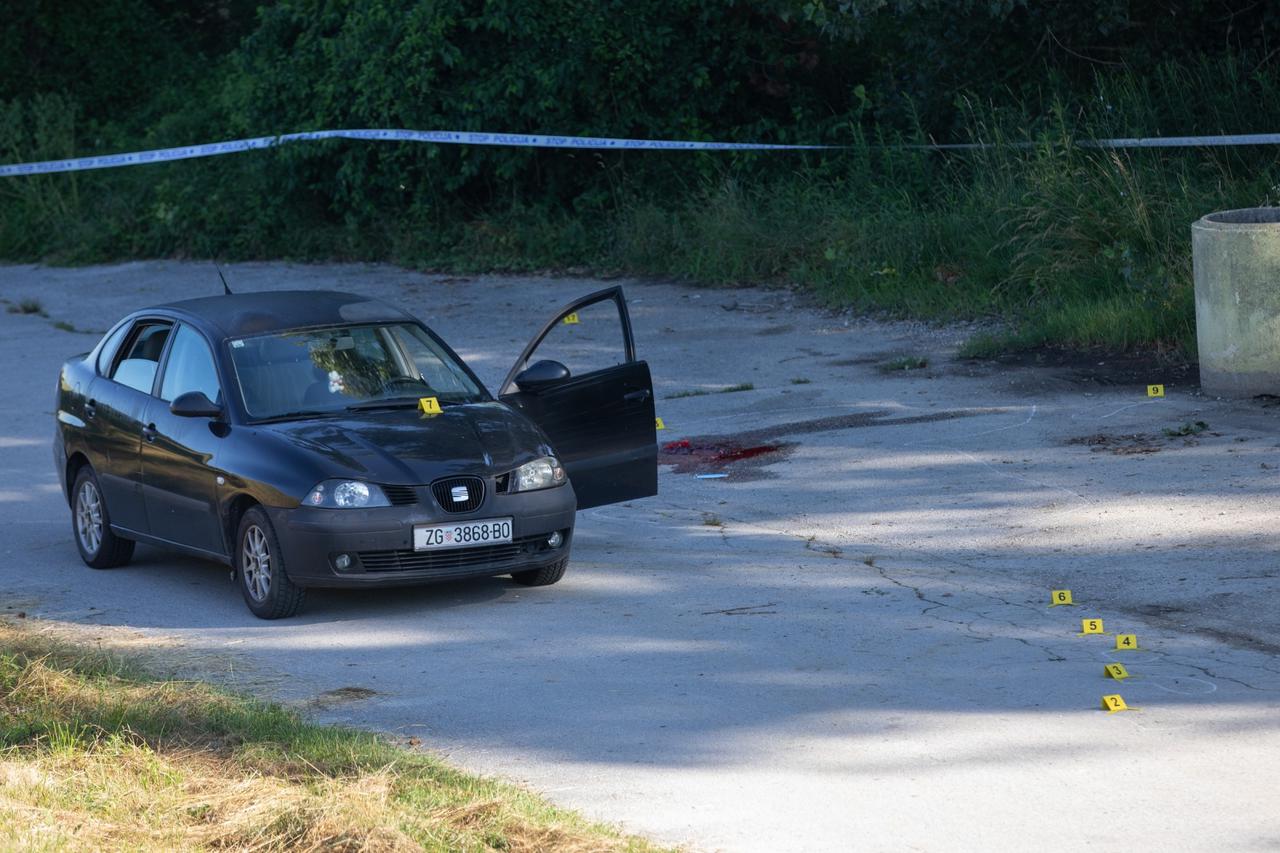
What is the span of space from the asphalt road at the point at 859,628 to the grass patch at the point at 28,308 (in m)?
6.55

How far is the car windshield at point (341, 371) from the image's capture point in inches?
354

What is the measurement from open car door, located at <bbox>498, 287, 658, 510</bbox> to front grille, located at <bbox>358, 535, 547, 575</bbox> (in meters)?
0.94

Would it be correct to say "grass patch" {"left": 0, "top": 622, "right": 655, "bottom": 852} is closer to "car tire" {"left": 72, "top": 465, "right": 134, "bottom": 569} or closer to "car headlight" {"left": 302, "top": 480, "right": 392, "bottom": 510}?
"car headlight" {"left": 302, "top": 480, "right": 392, "bottom": 510}

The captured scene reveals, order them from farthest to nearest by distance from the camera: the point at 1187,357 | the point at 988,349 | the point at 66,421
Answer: the point at 988,349 → the point at 1187,357 → the point at 66,421

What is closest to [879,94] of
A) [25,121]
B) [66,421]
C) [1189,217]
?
[1189,217]

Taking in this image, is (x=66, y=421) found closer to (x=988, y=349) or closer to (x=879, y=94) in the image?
(x=988, y=349)

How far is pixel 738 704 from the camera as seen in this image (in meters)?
→ 6.72

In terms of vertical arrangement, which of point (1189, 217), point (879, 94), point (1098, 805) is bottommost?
point (1098, 805)

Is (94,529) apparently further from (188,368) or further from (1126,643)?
(1126,643)

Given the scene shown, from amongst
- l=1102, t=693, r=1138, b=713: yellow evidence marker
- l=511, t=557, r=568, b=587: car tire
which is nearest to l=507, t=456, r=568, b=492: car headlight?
l=511, t=557, r=568, b=587: car tire

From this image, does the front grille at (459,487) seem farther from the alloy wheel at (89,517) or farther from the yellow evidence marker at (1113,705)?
the yellow evidence marker at (1113,705)

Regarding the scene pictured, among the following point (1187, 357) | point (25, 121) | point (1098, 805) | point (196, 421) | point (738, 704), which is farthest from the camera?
point (25, 121)

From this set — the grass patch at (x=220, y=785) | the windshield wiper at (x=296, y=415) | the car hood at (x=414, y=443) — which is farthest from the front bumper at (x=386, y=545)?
the grass patch at (x=220, y=785)

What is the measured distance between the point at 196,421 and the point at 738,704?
3766 mm
